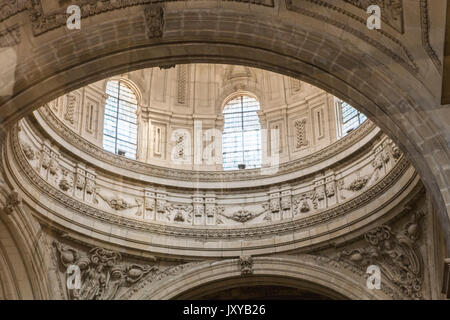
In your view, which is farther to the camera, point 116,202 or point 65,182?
point 116,202

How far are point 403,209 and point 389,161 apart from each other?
1498 millimetres

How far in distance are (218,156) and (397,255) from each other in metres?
6.53

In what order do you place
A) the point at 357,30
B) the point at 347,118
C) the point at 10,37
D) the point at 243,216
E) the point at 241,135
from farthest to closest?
the point at 241,135 < the point at 347,118 < the point at 243,216 < the point at 10,37 < the point at 357,30

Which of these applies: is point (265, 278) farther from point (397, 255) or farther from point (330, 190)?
point (397, 255)

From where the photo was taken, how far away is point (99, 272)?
23.4m

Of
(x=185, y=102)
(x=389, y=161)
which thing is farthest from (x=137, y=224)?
(x=389, y=161)

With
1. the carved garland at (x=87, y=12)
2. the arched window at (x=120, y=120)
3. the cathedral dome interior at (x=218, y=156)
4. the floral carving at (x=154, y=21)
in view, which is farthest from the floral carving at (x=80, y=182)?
the floral carving at (x=154, y=21)

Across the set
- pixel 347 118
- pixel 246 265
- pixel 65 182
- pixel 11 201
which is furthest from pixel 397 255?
pixel 11 201

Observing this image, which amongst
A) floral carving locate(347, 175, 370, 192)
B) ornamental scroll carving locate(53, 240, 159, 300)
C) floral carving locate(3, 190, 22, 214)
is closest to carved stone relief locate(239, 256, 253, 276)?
ornamental scroll carving locate(53, 240, 159, 300)

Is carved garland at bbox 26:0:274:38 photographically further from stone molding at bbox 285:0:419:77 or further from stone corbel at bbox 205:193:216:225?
stone corbel at bbox 205:193:216:225

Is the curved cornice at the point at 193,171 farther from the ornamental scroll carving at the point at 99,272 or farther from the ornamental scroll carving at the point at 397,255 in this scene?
the ornamental scroll carving at the point at 397,255

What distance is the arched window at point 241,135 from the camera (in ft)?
87.3

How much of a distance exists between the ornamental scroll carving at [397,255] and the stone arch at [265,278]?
22.7 inches
